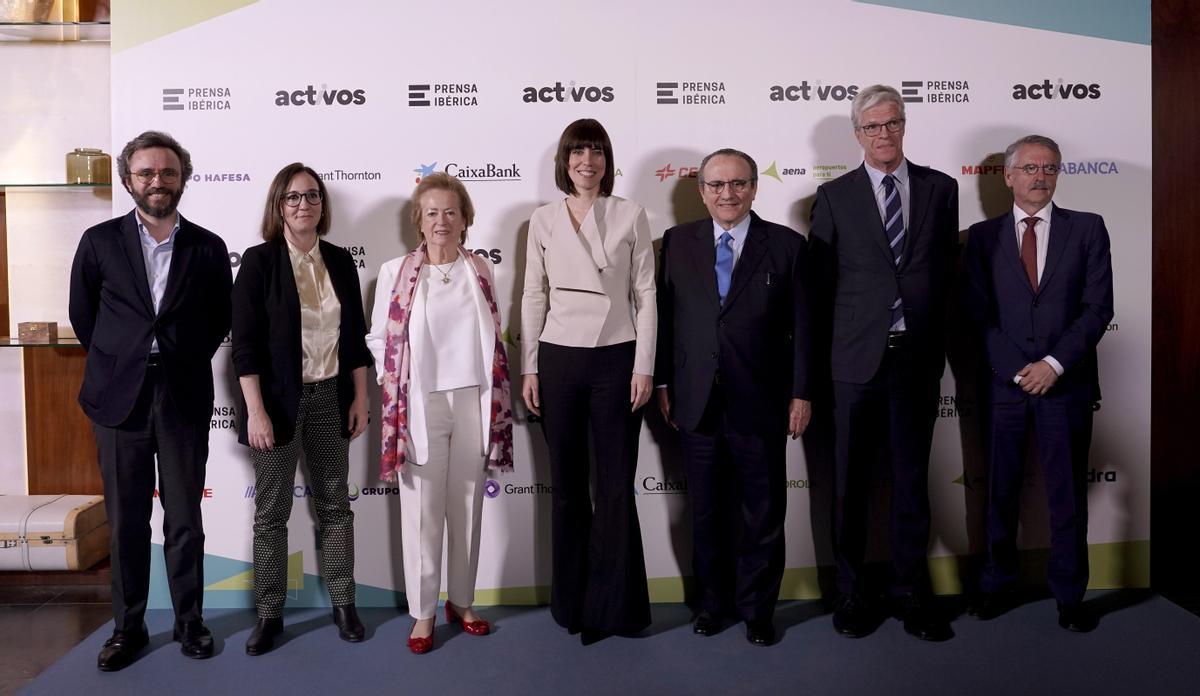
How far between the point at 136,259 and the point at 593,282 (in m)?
1.61

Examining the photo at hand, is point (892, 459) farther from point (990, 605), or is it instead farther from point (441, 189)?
point (441, 189)

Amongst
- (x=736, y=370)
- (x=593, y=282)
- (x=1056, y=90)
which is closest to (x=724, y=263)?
(x=736, y=370)

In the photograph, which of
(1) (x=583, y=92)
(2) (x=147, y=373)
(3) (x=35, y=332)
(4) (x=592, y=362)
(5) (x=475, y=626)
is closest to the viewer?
(2) (x=147, y=373)

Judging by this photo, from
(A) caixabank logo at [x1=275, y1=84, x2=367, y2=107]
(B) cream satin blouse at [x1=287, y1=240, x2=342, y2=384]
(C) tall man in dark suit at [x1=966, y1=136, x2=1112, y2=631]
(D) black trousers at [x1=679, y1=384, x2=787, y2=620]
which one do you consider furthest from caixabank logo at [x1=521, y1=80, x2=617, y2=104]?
(C) tall man in dark suit at [x1=966, y1=136, x2=1112, y2=631]

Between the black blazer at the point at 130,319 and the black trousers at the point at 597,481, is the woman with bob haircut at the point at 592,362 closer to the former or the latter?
the black trousers at the point at 597,481

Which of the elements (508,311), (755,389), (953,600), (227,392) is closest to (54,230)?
(227,392)

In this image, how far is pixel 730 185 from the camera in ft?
10.6

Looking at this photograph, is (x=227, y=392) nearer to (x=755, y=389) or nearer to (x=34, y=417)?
(x=34, y=417)

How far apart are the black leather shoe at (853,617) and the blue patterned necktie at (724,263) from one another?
4.18 feet

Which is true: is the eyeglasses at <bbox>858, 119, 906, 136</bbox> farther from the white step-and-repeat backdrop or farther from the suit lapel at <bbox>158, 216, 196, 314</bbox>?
the suit lapel at <bbox>158, 216, 196, 314</bbox>

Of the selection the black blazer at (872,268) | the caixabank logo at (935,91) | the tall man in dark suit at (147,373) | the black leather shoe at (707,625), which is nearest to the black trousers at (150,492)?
the tall man in dark suit at (147,373)

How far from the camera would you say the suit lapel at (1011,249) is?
3.38 meters

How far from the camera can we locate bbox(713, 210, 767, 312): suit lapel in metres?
3.21

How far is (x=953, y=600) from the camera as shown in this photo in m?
3.71
